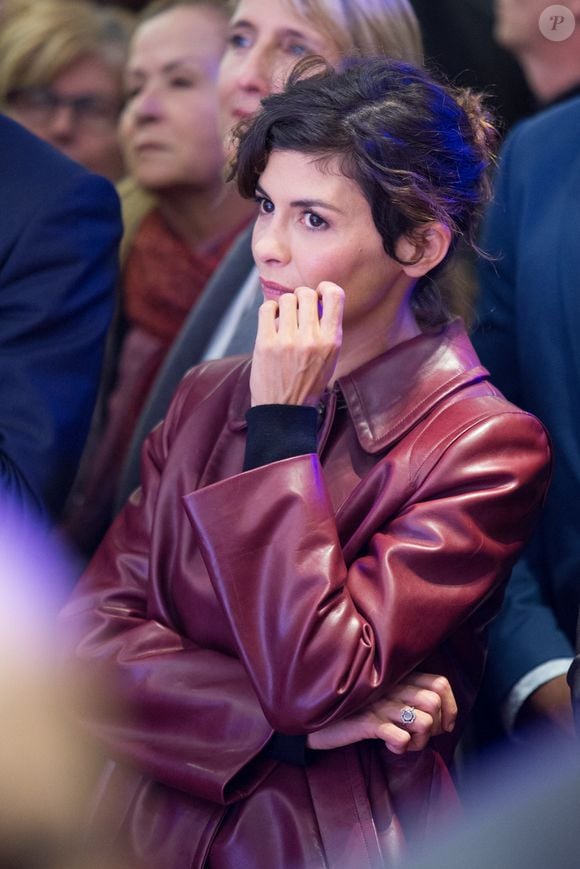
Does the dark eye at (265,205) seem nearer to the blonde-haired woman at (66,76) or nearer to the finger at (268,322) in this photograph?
the finger at (268,322)

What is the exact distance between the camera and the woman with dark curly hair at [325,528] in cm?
145

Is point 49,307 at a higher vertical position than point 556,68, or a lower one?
lower

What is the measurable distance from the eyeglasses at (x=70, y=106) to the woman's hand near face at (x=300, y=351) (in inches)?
72.7

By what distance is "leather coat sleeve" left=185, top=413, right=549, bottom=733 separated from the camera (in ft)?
4.64

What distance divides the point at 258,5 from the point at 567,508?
1.12 m

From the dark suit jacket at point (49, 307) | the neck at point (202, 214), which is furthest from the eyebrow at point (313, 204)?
the neck at point (202, 214)

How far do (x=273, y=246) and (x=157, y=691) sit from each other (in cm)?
62

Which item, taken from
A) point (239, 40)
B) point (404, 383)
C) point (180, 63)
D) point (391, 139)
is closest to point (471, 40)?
point (180, 63)

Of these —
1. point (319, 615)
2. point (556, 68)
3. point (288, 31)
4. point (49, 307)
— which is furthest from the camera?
point (556, 68)

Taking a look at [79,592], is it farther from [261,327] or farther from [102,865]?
[261,327]

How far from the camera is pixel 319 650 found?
1.41m

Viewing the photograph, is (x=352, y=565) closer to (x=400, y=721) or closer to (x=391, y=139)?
(x=400, y=721)

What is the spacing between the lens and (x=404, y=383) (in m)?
1.61

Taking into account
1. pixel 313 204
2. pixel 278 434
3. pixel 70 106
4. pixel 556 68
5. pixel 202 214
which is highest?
pixel 313 204
